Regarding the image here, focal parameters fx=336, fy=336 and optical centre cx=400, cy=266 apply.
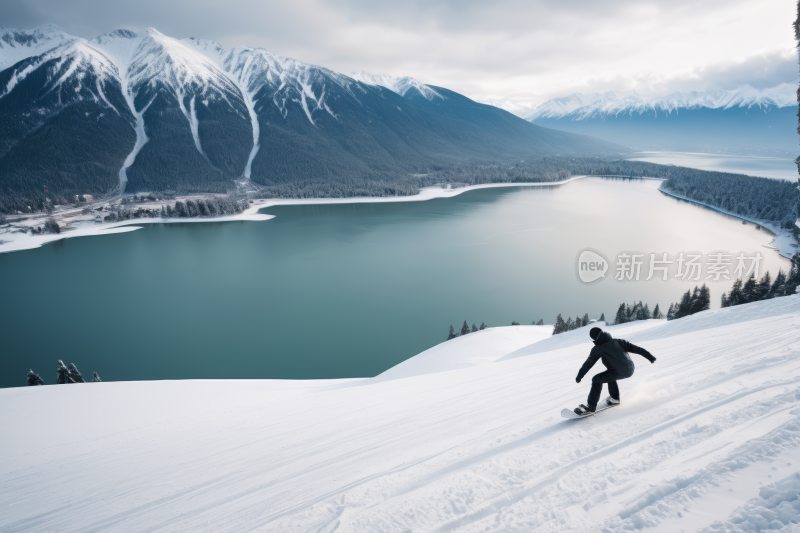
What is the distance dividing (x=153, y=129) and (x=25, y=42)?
128 metres

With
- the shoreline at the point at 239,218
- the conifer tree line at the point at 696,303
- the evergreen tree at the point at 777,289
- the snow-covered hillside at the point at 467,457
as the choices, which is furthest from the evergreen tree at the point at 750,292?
the shoreline at the point at 239,218

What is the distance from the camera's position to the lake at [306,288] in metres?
25.2

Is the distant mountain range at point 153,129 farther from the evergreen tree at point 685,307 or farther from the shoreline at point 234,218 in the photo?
the evergreen tree at point 685,307

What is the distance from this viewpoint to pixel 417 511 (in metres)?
3.19

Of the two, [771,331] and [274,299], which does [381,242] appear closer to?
[274,299]

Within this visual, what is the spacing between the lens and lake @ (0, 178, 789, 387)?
25172 mm

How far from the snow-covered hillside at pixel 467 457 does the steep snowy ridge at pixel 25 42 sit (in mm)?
264253

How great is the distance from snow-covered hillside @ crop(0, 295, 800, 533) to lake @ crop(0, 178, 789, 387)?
15.5m

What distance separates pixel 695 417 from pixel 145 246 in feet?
236

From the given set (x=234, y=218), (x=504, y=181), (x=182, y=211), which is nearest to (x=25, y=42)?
(x=182, y=211)

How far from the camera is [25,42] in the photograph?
186 meters

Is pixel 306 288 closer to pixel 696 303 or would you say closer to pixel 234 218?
pixel 696 303

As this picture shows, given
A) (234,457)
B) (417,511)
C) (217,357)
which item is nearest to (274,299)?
(217,357)

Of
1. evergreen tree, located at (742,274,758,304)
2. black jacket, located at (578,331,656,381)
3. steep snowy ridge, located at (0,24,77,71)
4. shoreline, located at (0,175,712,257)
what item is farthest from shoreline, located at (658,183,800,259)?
steep snowy ridge, located at (0,24,77,71)
